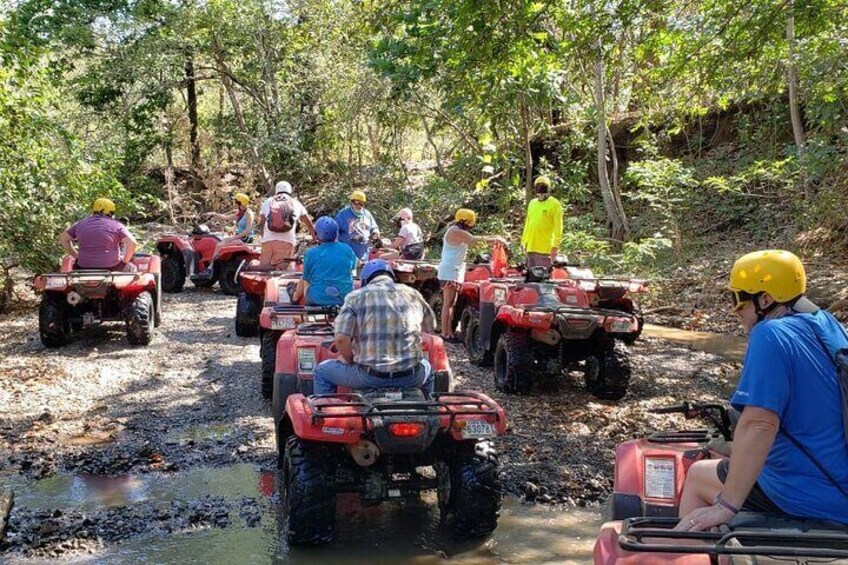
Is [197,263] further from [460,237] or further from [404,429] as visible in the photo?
[404,429]

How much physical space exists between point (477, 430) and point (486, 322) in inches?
178

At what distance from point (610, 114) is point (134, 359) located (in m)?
15.4

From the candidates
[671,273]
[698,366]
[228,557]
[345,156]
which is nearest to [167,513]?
[228,557]

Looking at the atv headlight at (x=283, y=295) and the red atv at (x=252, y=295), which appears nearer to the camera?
the atv headlight at (x=283, y=295)

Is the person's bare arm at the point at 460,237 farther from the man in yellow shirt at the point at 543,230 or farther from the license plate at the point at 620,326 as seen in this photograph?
the license plate at the point at 620,326

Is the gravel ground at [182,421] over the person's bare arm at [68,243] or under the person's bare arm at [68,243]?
under

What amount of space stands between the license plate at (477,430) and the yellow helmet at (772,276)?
2001 millimetres

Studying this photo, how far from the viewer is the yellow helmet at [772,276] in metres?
2.89

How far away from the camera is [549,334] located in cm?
816

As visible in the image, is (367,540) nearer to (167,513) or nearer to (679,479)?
(167,513)

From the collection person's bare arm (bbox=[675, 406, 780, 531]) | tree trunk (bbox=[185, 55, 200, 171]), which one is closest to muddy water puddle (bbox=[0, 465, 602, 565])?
person's bare arm (bbox=[675, 406, 780, 531])

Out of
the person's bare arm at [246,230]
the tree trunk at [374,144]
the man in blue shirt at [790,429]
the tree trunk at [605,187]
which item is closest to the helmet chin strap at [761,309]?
the man in blue shirt at [790,429]

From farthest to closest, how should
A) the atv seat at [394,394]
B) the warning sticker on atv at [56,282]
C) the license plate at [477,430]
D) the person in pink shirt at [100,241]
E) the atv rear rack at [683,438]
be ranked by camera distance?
the person in pink shirt at [100,241] → the warning sticker on atv at [56,282] → the atv seat at [394,394] → the license plate at [477,430] → the atv rear rack at [683,438]

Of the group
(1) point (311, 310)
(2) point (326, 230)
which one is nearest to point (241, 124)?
(2) point (326, 230)
